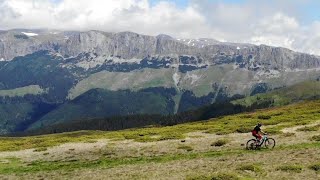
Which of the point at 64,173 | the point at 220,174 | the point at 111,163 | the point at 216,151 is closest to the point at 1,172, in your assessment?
the point at 64,173

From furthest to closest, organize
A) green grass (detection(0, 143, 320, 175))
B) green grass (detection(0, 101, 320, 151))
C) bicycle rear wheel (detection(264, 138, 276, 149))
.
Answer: green grass (detection(0, 101, 320, 151))
bicycle rear wheel (detection(264, 138, 276, 149))
green grass (detection(0, 143, 320, 175))

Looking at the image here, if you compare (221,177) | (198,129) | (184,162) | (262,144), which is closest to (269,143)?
(262,144)

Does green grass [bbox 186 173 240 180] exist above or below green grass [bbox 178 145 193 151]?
above

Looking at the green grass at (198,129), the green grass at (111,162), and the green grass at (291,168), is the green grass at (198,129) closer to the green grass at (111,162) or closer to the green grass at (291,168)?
the green grass at (111,162)

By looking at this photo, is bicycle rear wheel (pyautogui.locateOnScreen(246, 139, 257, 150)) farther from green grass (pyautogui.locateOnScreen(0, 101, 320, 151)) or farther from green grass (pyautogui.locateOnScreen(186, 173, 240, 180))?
green grass (pyautogui.locateOnScreen(186, 173, 240, 180))

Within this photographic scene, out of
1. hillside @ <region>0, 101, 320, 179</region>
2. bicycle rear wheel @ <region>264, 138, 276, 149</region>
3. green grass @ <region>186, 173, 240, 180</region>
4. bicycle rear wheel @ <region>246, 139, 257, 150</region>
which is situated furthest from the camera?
bicycle rear wheel @ <region>264, 138, 276, 149</region>

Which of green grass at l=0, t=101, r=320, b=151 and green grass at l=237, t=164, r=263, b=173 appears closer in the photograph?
green grass at l=237, t=164, r=263, b=173

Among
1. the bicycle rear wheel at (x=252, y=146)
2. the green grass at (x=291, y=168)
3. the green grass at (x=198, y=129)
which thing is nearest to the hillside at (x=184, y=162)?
the green grass at (x=291, y=168)

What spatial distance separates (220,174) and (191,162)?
11.2m

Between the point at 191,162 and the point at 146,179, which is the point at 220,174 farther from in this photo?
the point at 191,162

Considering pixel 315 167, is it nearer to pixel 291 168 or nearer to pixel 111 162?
pixel 291 168

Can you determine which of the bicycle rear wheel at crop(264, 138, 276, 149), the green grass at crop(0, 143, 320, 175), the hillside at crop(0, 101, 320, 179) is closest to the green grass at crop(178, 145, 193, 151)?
the hillside at crop(0, 101, 320, 179)

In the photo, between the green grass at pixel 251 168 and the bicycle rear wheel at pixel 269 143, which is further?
the bicycle rear wheel at pixel 269 143

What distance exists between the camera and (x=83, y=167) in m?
47.9
